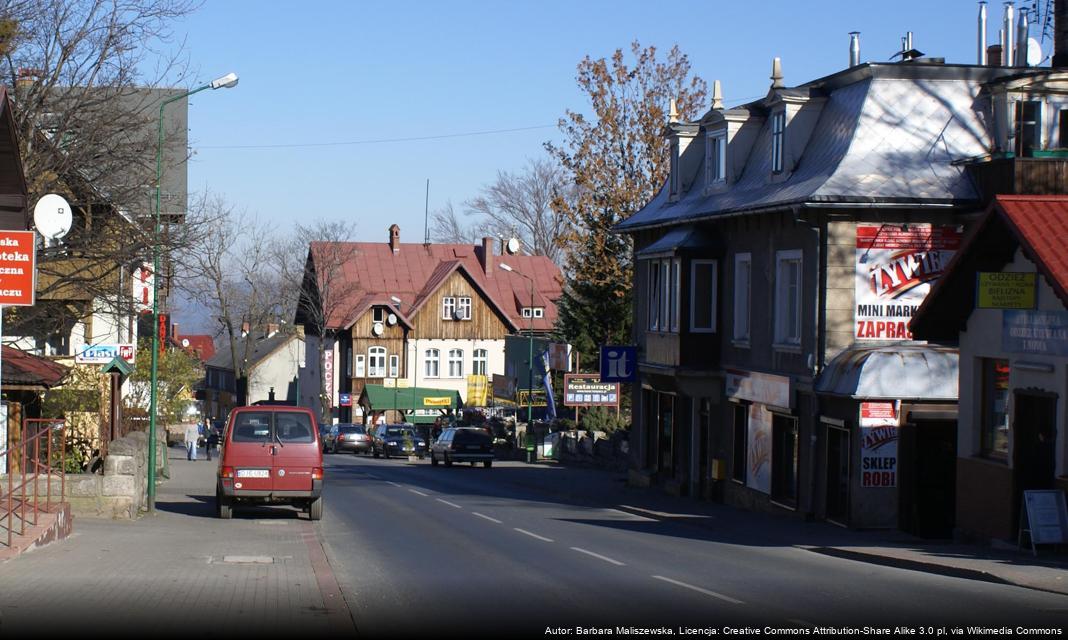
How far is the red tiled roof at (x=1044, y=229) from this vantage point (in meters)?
16.8

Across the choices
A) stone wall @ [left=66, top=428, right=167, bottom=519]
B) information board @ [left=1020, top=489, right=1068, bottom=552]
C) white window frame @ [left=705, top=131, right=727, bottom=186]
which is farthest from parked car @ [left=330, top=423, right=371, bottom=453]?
information board @ [left=1020, top=489, right=1068, bottom=552]

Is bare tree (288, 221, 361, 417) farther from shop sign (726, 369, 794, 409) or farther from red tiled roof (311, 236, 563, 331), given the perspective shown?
shop sign (726, 369, 794, 409)

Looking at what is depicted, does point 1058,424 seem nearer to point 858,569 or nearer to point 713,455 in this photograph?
point 858,569

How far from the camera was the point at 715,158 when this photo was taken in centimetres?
3228

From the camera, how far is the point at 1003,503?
1908 cm

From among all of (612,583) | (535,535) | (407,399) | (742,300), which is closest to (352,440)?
(407,399)

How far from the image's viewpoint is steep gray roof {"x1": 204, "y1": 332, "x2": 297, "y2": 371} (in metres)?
107

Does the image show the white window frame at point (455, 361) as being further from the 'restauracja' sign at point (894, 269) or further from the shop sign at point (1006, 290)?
the shop sign at point (1006, 290)

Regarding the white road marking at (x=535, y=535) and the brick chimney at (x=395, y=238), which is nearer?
the white road marking at (x=535, y=535)

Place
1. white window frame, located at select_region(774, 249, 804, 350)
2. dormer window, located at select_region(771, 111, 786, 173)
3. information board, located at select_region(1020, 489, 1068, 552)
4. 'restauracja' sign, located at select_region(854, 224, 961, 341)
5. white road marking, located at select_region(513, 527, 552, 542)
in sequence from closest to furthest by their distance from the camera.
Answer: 1. information board, located at select_region(1020, 489, 1068, 552)
2. white road marking, located at select_region(513, 527, 552, 542)
3. 'restauracja' sign, located at select_region(854, 224, 961, 341)
4. white window frame, located at select_region(774, 249, 804, 350)
5. dormer window, located at select_region(771, 111, 786, 173)

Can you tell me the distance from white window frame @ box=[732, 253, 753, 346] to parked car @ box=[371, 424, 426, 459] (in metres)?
34.3

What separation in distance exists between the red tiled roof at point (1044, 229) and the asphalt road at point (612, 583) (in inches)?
171

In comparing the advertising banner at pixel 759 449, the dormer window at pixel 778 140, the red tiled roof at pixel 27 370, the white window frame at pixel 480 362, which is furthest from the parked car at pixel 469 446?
the white window frame at pixel 480 362

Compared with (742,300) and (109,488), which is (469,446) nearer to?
(742,300)
